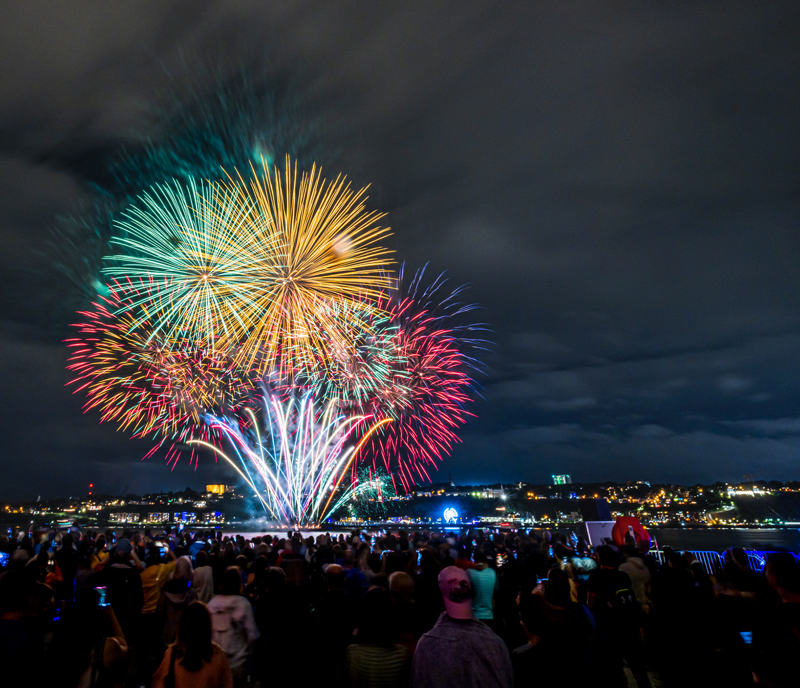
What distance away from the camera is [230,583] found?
546cm

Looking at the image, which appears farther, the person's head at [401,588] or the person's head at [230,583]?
the person's head at [401,588]

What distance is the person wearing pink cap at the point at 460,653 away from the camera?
3.30 meters

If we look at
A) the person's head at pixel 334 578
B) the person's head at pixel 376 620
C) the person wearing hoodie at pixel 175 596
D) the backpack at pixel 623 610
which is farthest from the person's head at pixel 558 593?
the person wearing hoodie at pixel 175 596

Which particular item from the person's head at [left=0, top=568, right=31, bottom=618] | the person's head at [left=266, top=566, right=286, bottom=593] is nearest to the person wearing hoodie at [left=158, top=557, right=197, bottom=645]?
the person's head at [left=266, top=566, right=286, bottom=593]

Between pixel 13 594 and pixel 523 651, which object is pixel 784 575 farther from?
pixel 13 594

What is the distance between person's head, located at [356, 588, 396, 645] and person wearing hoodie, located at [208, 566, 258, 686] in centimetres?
217

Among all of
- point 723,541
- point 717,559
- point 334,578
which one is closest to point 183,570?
point 334,578

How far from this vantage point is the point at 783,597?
16.1 ft

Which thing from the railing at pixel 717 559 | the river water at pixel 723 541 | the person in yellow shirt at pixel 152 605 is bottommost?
the river water at pixel 723 541

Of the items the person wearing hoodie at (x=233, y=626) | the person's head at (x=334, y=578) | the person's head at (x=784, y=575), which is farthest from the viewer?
the person's head at (x=334, y=578)

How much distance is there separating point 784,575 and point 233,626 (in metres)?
5.68

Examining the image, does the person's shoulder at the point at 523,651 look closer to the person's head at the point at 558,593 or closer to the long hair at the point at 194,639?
the person's head at the point at 558,593

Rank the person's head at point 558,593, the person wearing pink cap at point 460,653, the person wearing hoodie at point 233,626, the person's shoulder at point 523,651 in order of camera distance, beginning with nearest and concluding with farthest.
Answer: the person wearing pink cap at point 460,653, the person's shoulder at point 523,651, the person's head at point 558,593, the person wearing hoodie at point 233,626

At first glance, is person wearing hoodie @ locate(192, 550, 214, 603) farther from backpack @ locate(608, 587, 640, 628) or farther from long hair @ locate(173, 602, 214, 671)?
backpack @ locate(608, 587, 640, 628)
